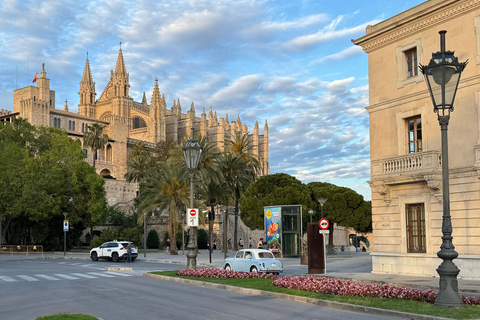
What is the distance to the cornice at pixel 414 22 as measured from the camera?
68.9 feet

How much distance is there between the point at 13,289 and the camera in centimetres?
1786

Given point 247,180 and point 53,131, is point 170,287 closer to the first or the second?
point 247,180

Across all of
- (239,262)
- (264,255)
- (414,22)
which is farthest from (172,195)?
(414,22)

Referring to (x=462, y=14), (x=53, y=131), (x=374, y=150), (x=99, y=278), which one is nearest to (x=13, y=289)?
(x=99, y=278)

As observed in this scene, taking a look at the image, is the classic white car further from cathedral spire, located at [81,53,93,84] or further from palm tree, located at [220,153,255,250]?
cathedral spire, located at [81,53,93,84]

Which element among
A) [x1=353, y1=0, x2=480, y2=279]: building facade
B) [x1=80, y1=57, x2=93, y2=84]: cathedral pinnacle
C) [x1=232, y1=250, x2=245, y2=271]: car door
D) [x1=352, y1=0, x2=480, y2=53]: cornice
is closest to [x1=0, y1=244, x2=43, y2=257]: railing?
[x1=232, y1=250, x2=245, y2=271]: car door

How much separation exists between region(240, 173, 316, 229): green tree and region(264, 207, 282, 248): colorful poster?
337 inches

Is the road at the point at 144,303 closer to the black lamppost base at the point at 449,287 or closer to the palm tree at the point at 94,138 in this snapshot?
the black lamppost base at the point at 449,287

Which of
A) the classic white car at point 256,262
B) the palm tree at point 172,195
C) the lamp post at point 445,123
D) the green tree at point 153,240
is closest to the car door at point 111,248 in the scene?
the palm tree at point 172,195

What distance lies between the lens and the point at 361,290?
14.2m

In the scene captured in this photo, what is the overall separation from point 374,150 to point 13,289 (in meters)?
16.0

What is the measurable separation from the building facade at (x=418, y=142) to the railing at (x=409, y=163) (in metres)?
0.04

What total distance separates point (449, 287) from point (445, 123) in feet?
12.1

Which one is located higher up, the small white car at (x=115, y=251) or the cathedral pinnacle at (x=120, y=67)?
the cathedral pinnacle at (x=120, y=67)
